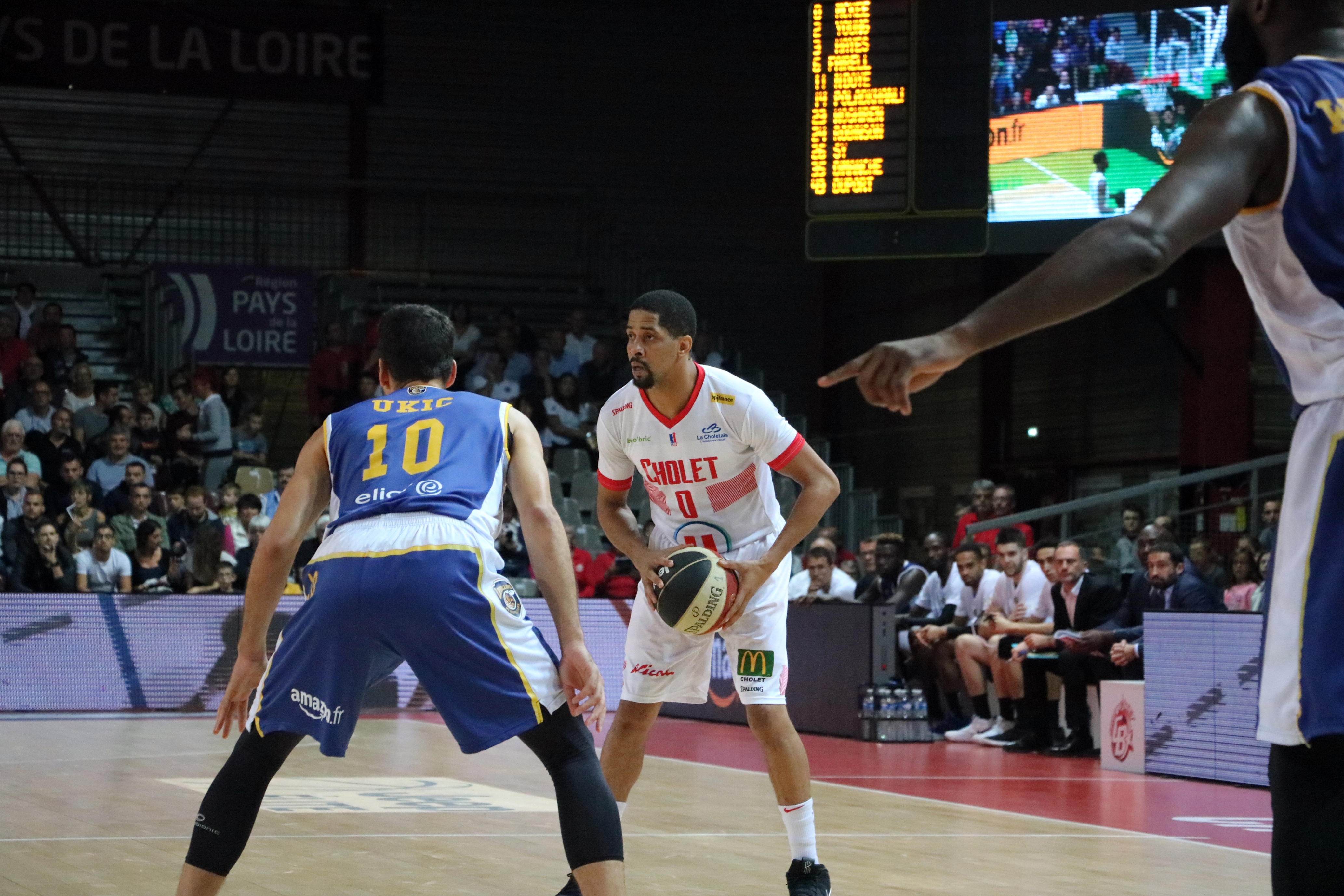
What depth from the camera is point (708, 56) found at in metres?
23.8

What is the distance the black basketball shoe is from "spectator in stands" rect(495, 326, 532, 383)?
13441mm

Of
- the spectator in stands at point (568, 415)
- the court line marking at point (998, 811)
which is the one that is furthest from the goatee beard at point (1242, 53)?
the spectator in stands at point (568, 415)

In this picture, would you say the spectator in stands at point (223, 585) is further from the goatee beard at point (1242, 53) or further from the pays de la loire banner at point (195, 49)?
the goatee beard at point (1242, 53)

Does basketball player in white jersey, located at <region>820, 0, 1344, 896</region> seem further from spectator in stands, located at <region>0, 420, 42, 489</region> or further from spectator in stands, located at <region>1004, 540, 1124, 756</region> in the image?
spectator in stands, located at <region>0, 420, 42, 489</region>

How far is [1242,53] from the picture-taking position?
2613 millimetres

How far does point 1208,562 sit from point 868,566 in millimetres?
2802

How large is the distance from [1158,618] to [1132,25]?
8.91 meters

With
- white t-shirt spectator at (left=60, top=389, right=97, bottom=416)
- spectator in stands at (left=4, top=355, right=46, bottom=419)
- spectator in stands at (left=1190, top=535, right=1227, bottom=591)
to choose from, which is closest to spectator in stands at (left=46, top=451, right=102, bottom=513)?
white t-shirt spectator at (left=60, top=389, right=97, bottom=416)

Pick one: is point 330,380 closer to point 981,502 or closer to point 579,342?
point 579,342

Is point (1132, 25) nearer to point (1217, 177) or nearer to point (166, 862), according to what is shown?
point (166, 862)

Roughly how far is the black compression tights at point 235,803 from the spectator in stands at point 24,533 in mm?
11031

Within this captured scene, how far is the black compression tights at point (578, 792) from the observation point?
167 inches

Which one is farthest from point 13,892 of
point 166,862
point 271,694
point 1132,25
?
point 1132,25

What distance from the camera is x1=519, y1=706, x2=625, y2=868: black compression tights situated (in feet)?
14.0
